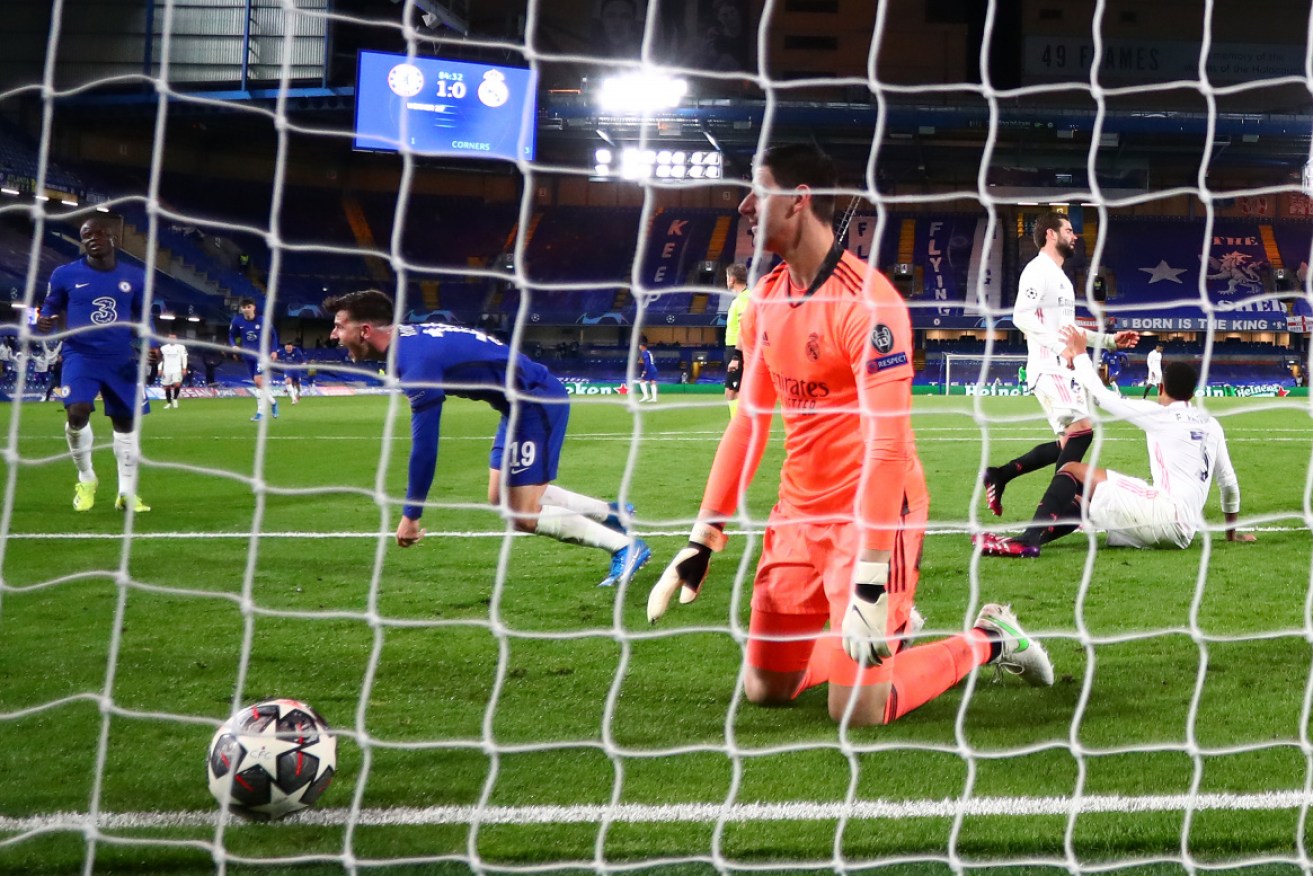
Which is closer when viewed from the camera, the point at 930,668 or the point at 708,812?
the point at 708,812

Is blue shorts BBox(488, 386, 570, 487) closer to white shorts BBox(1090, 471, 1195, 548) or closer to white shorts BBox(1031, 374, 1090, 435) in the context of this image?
white shorts BBox(1090, 471, 1195, 548)

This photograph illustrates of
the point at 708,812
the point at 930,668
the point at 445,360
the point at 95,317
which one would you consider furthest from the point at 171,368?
the point at 708,812

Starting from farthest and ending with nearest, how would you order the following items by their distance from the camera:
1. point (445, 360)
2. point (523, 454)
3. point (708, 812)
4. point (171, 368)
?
point (171, 368) → point (523, 454) → point (445, 360) → point (708, 812)

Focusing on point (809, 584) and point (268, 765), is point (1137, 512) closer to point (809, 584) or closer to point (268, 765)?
point (809, 584)

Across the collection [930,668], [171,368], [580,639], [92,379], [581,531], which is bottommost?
[171,368]

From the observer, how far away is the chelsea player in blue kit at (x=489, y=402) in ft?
13.5

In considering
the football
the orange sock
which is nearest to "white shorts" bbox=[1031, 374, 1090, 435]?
the orange sock

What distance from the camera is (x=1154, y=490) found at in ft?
18.9

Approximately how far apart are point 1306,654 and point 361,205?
3587 centimetres

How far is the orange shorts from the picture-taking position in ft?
10.3

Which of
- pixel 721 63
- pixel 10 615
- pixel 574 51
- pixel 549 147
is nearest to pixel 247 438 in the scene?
pixel 10 615

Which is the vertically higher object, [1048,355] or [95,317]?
[1048,355]

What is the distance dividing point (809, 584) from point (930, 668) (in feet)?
1.41

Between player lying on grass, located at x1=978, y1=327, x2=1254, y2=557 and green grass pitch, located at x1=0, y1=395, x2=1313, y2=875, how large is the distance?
174 mm
